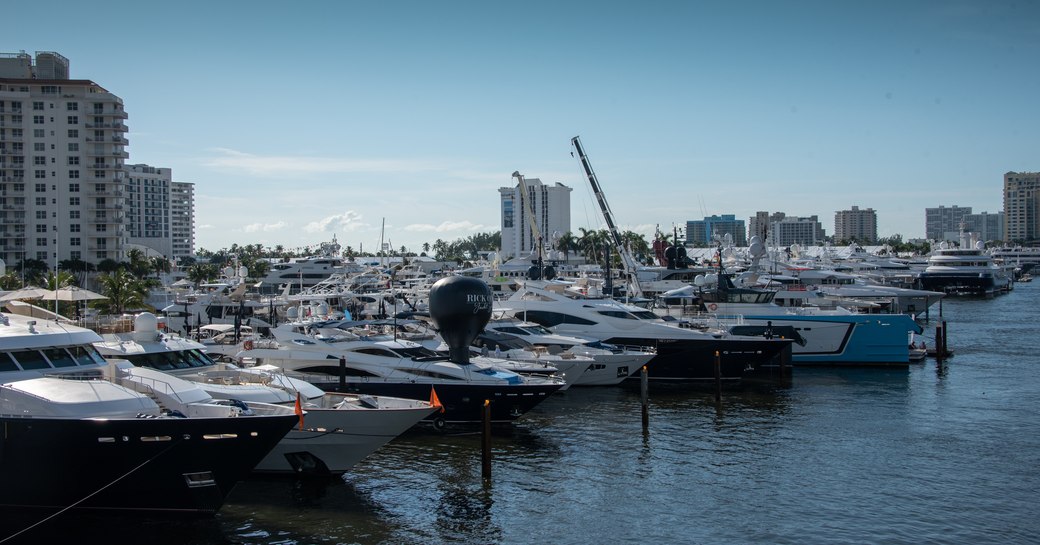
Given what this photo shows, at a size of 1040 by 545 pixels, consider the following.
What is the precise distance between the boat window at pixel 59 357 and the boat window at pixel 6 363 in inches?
37.8

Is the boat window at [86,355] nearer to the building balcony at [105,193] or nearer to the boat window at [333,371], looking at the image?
the boat window at [333,371]

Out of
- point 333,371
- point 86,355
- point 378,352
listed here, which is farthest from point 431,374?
point 86,355

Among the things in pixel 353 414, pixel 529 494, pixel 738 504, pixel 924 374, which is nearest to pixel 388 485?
pixel 353 414

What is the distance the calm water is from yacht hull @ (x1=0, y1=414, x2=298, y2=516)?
821 mm

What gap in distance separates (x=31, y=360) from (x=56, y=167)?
7603cm

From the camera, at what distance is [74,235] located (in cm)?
9294

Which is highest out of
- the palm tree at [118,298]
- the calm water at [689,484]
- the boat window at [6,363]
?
the palm tree at [118,298]

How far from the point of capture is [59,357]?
26.4 m

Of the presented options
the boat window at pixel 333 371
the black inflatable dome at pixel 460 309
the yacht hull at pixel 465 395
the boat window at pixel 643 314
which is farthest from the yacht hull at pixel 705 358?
the boat window at pixel 333 371

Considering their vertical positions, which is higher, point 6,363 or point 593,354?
point 6,363

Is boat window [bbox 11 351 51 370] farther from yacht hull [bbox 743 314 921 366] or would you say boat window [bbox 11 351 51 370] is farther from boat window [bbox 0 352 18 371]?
yacht hull [bbox 743 314 921 366]

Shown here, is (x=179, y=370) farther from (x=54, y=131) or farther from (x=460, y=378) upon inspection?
(x=54, y=131)

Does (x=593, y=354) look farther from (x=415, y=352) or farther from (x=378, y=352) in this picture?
(x=378, y=352)

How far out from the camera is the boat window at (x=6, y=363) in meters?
25.2
